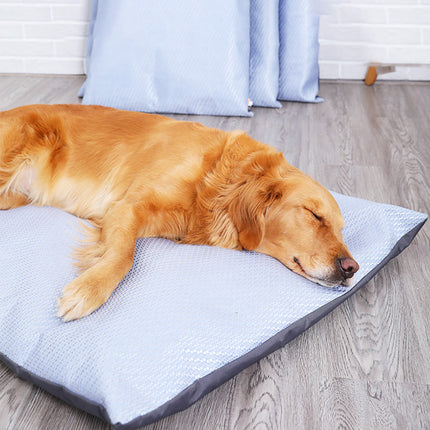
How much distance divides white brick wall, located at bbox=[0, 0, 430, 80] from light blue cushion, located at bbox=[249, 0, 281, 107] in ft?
2.33

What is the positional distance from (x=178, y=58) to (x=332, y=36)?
54.2 inches

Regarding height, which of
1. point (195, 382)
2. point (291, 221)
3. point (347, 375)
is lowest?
point (347, 375)

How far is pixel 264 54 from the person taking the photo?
11.3 feet

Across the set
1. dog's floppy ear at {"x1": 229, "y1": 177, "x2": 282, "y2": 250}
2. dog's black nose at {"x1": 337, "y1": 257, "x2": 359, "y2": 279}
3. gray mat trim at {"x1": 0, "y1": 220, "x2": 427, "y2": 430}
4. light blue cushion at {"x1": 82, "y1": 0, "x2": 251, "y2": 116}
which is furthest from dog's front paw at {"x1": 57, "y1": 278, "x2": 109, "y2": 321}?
light blue cushion at {"x1": 82, "y1": 0, "x2": 251, "y2": 116}

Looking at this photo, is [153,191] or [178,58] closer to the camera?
[153,191]

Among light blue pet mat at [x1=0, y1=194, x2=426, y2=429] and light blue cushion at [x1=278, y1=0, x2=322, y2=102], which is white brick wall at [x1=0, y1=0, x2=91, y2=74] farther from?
light blue pet mat at [x1=0, y1=194, x2=426, y2=429]

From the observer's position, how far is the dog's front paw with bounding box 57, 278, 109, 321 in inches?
54.5

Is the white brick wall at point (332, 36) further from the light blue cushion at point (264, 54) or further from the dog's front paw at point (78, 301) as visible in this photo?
the dog's front paw at point (78, 301)

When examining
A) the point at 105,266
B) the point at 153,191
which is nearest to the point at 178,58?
the point at 153,191

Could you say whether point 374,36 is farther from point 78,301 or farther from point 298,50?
point 78,301

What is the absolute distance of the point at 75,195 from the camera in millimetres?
1959

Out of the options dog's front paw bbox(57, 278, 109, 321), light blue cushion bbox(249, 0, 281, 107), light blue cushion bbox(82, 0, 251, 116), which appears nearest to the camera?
dog's front paw bbox(57, 278, 109, 321)

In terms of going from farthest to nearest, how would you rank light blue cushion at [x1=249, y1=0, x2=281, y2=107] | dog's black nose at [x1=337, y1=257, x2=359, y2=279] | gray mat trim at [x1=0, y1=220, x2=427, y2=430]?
light blue cushion at [x1=249, y1=0, x2=281, y2=107] < dog's black nose at [x1=337, y1=257, x2=359, y2=279] < gray mat trim at [x1=0, y1=220, x2=427, y2=430]

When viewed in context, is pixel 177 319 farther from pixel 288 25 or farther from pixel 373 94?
pixel 373 94
